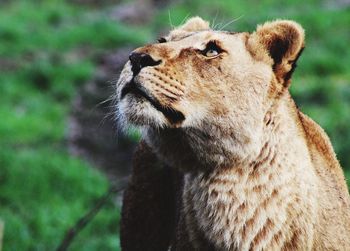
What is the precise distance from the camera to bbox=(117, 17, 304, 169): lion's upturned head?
9.58 ft

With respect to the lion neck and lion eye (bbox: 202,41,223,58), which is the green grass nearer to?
the lion neck

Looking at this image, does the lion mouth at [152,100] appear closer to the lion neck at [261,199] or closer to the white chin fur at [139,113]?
the white chin fur at [139,113]

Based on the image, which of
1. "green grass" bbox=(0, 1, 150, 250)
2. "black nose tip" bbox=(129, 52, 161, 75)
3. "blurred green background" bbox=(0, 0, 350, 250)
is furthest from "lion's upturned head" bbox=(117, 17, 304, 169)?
"green grass" bbox=(0, 1, 150, 250)

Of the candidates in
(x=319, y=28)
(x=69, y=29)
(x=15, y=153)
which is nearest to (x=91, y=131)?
(x=15, y=153)

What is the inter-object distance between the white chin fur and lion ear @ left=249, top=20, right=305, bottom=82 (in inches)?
21.2

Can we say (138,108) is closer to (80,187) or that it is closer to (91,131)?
(80,187)

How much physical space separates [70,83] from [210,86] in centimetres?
629

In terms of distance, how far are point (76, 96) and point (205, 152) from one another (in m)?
5.99

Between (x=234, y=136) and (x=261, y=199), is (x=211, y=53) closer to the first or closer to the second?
(x=234, y=136)

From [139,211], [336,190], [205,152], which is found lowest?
[139,211]

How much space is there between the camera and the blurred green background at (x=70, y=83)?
6.11m

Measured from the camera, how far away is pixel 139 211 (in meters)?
4.09

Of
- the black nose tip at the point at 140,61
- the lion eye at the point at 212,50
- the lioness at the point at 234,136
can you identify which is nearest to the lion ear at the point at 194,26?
the lioness at the point at 234,136

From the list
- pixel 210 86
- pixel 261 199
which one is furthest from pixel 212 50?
pixel 261 199
